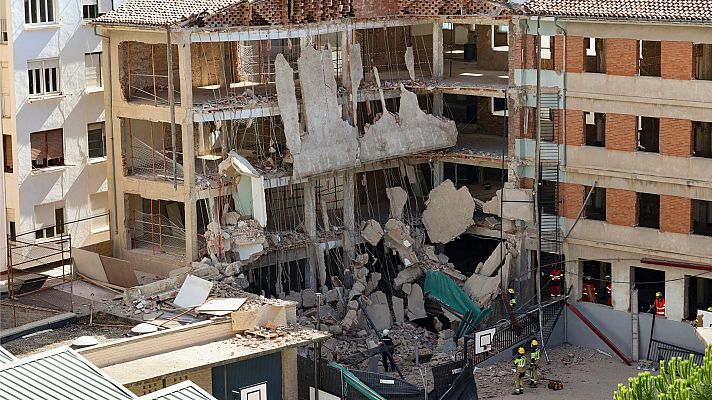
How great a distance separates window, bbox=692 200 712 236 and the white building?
22.3 metres

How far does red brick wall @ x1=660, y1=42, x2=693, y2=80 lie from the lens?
2320 inches

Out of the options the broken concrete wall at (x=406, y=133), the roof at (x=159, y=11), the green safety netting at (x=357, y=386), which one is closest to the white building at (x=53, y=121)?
the roof at (x=159, y=11)

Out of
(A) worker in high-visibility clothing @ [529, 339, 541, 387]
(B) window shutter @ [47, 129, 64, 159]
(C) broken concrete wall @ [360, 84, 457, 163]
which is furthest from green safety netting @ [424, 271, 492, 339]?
(B) window shutter @ [47, 129, 64, 159]

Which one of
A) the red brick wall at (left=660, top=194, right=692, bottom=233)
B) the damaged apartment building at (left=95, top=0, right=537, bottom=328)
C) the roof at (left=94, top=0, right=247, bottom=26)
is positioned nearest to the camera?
the roof at (left=94, top=0, right=247, bottom=26)

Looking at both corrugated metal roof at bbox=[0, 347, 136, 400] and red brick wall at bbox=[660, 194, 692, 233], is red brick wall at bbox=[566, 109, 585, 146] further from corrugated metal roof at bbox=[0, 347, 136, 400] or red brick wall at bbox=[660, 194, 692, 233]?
corrugated metal roof at bbox=[0, 347, 136, 400]

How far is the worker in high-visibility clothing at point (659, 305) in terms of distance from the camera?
61.0 m

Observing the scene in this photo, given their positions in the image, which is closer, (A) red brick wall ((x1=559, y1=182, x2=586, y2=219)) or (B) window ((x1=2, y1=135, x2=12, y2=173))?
(A) red brick wall ((x1=559, y1=182, x2=586, y2=219))

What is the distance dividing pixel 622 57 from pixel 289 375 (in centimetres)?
1724

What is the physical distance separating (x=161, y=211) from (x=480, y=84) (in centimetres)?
1284

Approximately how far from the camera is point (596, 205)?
62781 millimetres

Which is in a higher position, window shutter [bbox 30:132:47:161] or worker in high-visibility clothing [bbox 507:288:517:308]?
window shutter [bbox 30:132:47:161]

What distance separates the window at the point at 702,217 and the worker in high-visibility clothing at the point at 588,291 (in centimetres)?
460

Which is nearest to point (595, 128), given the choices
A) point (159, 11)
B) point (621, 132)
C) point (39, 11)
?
point (621, 132)

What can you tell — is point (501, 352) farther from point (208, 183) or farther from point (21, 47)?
point (21, 47)
